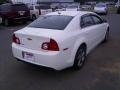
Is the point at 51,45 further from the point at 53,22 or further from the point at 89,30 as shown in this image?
the point at 89,30

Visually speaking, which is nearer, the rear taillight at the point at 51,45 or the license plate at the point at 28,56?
the rear taillight at the point at 51,45

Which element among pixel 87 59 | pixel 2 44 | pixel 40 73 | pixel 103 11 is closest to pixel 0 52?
pixel 2 44

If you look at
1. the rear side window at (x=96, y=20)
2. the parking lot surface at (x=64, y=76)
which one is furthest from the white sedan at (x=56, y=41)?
the rear side window at (x=96, y=20)

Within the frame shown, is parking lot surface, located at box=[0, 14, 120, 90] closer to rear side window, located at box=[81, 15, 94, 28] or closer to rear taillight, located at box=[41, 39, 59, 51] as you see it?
rear taillight, located at box=[41, 39, 59, 51]

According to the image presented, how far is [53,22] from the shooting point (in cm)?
555

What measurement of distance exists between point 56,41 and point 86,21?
6.11 ft

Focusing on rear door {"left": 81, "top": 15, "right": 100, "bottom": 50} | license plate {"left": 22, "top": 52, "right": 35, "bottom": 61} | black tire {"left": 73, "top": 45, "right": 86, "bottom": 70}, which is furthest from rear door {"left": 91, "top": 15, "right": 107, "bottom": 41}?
license plate {"left": 22, "top": 52, "right": 35, "bottom": 61}

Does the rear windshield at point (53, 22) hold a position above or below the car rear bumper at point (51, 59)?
above

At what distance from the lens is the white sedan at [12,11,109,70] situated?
4.58m

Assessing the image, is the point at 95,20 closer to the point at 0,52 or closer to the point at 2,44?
the point at 0,52

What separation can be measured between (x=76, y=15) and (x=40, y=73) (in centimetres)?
190

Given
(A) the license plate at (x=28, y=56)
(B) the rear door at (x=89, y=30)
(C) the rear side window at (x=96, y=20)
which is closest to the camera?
(A) the license plate at (x=28, y=56)

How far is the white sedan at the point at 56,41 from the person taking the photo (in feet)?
15.0

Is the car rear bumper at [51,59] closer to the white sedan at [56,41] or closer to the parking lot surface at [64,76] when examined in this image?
the white sedan at [56,41]
